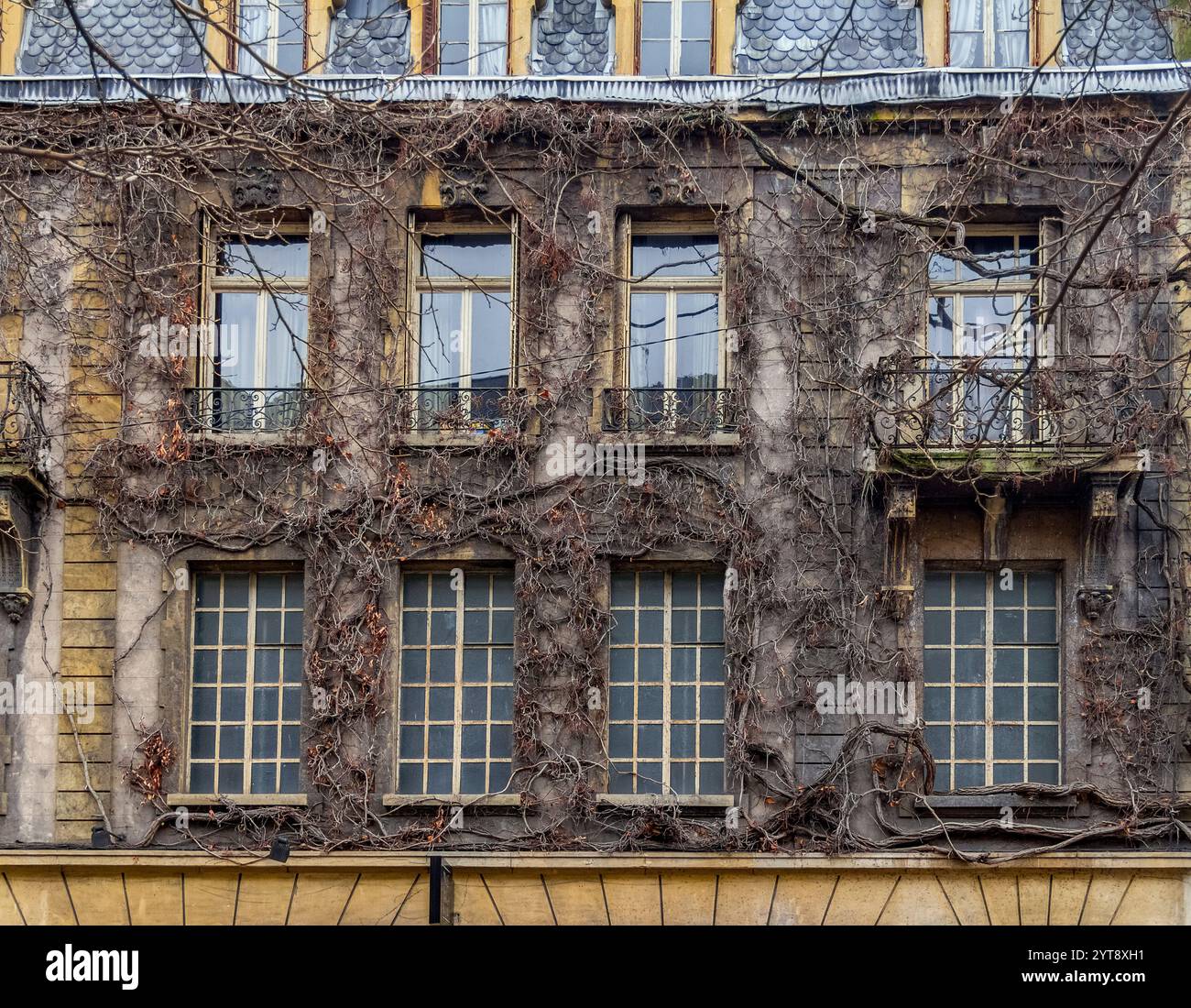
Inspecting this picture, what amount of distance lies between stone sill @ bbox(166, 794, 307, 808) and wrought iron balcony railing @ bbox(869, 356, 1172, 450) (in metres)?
6.70

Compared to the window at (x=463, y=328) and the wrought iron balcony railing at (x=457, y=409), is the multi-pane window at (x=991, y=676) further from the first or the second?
the window at (x=463, y=328)

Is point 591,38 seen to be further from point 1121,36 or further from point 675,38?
point 1121,36

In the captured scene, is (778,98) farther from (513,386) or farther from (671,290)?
(513,386)

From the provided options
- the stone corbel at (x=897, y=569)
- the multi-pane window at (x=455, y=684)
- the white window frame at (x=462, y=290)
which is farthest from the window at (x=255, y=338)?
the stone corbel at (x=897, y=569)

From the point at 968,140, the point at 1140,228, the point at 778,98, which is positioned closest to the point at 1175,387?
the point at 1140,228

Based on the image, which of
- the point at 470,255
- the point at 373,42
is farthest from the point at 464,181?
the point at 373,42

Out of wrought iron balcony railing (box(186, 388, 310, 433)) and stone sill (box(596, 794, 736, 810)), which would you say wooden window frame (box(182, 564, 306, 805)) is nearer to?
wrought iron balcony railing (box(186, 388, 310, 433))

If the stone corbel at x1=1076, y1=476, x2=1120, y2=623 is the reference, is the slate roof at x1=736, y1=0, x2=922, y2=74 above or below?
above

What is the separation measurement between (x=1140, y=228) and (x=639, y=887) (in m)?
8.28

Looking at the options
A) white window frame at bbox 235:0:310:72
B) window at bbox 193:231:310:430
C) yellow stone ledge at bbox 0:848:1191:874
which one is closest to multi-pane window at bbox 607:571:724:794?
yellow stone ledge at bbox 0:848:1191:874

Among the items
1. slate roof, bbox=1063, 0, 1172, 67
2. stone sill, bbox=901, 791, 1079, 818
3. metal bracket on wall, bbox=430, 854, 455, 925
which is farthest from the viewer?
slate roof, bbox=1063, 0, 1172, 67

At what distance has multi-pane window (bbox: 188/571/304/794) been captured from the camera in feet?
55.7

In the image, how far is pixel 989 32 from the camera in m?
17.9

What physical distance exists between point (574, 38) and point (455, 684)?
7.05 m
